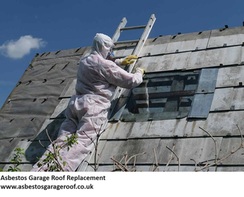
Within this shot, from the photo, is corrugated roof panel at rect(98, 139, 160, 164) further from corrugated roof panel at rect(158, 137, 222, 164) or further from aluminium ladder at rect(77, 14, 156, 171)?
aluminium ladder at rect(77, 14, 156, 171)

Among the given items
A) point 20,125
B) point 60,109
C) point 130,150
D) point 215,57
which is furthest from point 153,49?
point 20,125

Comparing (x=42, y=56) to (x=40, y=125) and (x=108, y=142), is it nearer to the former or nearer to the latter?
(x=40, y=125)

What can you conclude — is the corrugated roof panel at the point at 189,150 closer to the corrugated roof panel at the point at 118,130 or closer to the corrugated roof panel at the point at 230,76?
the corrugated roof panel at the point at 118,130

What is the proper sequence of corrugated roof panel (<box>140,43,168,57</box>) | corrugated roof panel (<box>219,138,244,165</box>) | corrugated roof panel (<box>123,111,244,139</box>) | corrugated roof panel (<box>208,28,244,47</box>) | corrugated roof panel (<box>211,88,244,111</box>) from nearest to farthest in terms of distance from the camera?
corrugated roof panel (<box>219,138,244,165</box>) < corrugated roof panel (<box>123,111,244,139</box>) < corrugated roof panel (<box>211,88,244,111</box>) < corrugated roof panel (<box>208,28,244,47</box>) < corrugated roof panel (<box>140,43,168,57</box>)

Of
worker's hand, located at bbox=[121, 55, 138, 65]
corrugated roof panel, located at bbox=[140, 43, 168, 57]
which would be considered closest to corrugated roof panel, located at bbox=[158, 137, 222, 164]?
worker's hand, located at bbox=[121, 55, 138, 65]

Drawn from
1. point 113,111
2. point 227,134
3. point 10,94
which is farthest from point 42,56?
point 227,134

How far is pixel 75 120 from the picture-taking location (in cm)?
435

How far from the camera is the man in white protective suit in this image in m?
4.09

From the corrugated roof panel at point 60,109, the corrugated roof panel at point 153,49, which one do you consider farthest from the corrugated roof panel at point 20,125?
the corrugated roof panel at point 153,49

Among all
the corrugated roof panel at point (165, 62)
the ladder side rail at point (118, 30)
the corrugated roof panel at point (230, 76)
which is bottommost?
the corrugated roof panel at point (230, 76)

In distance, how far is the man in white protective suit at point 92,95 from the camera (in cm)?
409

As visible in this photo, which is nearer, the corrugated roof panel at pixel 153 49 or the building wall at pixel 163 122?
the building wall at pixel 163 122
